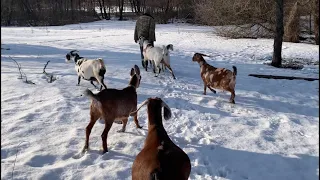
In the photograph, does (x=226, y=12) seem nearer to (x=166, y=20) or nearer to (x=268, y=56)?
(x=268, y=56)

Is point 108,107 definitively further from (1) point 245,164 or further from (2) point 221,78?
(2) point 221,78

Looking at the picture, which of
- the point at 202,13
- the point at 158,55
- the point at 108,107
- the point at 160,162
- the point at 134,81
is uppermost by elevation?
the point at 202,13

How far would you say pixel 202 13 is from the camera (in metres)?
27.7

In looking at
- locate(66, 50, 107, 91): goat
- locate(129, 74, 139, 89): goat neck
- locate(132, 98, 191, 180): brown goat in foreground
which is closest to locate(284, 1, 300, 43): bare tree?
locate(66, 50, 107, 91): goat

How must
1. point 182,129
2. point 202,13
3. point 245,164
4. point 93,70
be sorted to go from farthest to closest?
point 202,13 < point 93,70 < point 182,129 < point 245,164

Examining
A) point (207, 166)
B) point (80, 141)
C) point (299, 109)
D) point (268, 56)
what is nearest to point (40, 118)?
point (80, 141)

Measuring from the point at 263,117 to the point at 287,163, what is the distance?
76.9 inches

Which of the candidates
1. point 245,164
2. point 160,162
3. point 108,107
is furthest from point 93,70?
point 160,162

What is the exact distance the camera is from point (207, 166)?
15.4 feet

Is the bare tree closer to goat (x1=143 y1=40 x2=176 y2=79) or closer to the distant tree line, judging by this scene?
the distant tree line

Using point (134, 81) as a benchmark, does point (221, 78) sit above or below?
below

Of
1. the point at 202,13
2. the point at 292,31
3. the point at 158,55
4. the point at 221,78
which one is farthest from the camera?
the point at 202,13

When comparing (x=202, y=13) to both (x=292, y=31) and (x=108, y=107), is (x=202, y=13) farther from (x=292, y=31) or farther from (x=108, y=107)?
(x=108, y=107)

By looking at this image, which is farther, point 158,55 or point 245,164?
point 158,55
